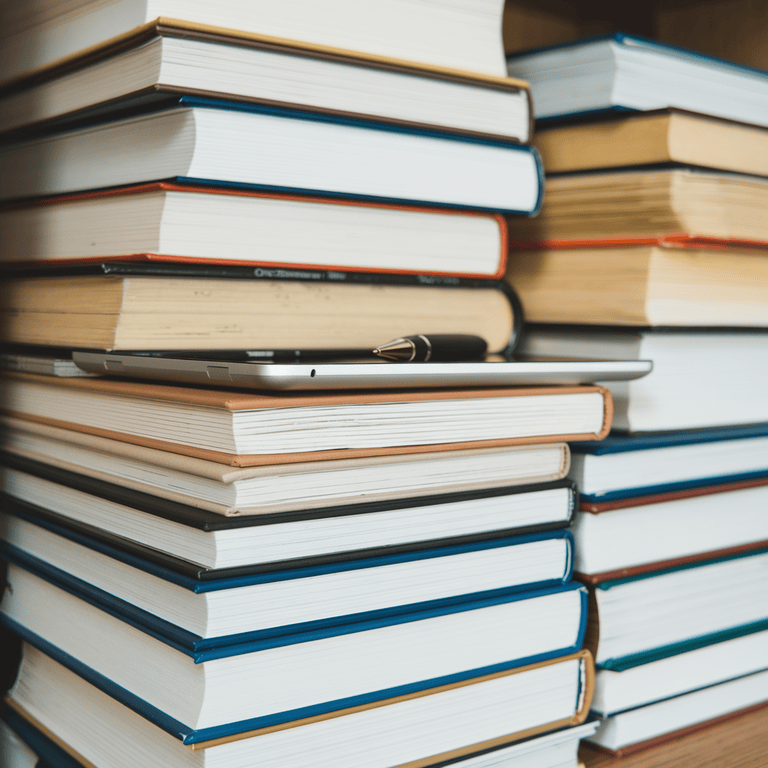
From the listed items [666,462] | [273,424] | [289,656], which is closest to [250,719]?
[289,656]

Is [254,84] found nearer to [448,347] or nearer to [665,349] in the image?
[448,347]

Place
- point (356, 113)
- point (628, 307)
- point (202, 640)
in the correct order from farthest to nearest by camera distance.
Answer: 1. point (628, 307)
2. point (356, 113)
3. point (202, 640)

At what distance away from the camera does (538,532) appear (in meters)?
0.61

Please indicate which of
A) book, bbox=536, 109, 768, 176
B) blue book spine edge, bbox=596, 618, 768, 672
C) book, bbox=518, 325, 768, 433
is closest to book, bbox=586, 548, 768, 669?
blue book spine edge, bbox=596, 618, 768, 672

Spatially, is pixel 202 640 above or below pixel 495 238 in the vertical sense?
below

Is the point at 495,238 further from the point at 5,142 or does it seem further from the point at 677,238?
the point at 5,142

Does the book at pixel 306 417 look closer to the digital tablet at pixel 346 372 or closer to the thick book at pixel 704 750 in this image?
the digital tablet at pixel 346 372

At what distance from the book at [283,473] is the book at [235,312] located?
0.07m

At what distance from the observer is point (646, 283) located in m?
0.69

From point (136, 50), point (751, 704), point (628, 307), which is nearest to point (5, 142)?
point (136, 50)

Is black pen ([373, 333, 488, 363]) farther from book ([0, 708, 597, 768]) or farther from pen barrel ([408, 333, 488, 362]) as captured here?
book ([0, 708, 597, 768])

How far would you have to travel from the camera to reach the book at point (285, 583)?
1.57ft

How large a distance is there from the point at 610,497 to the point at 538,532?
7 centimetres

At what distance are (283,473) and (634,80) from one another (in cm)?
44
